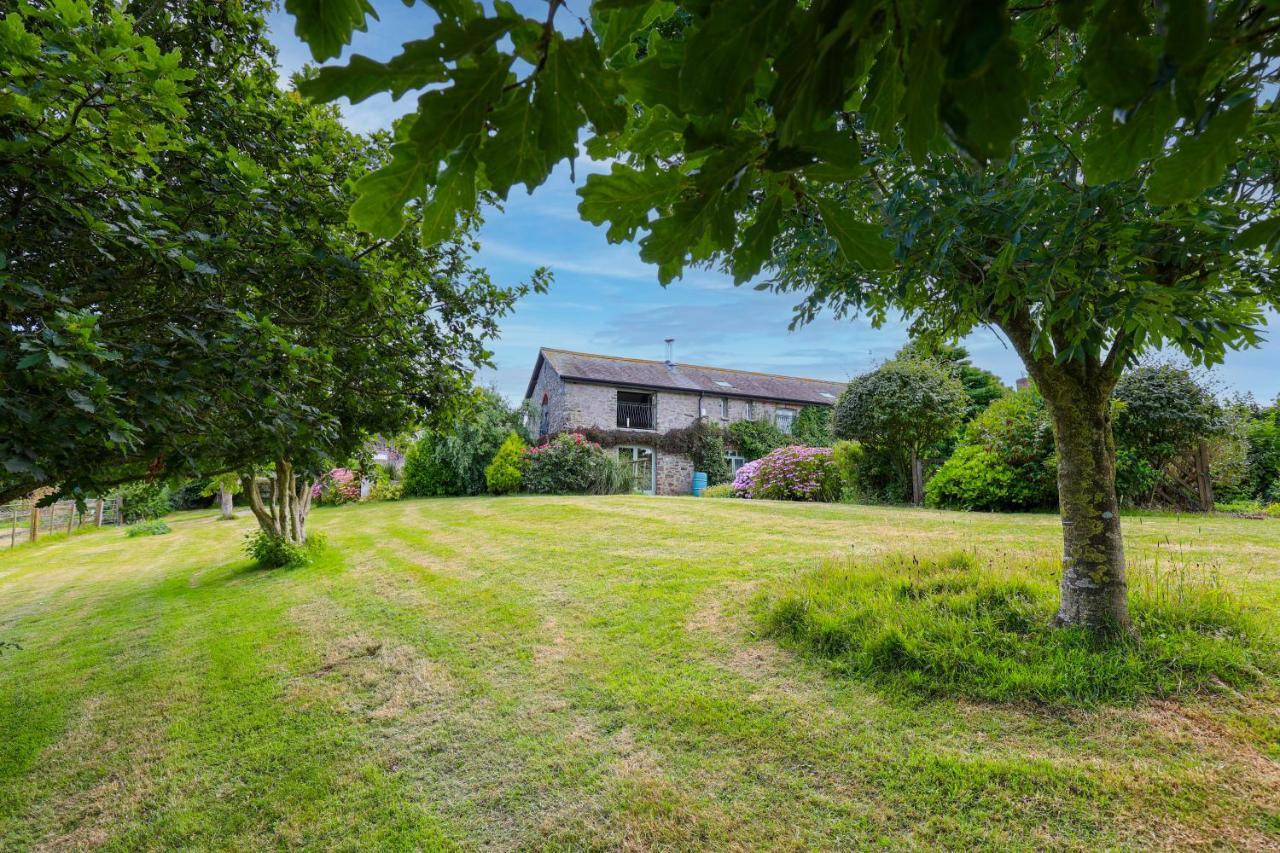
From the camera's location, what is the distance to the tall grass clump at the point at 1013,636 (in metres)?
3.37

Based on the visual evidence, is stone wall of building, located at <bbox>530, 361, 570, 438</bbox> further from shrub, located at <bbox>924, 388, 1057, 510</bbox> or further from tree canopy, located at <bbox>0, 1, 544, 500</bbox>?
tree canopy, located at <bbox>0, 1, 544, 500</bbox>

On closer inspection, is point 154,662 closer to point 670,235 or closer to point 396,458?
point 670,235

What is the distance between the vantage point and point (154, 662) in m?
5.44

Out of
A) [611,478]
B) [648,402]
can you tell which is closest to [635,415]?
[648,402]

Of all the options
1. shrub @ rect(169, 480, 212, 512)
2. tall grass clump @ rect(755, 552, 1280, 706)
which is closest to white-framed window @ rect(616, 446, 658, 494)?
tall grass clump @ rect(755, 552, 1280, 706)

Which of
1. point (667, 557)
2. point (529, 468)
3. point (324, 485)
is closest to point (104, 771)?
point (667, 557)

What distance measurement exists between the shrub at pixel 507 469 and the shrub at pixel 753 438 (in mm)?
9980

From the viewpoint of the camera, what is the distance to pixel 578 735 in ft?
11.6

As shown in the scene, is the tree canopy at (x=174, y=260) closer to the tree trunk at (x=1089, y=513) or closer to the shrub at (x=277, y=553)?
the tree trunk at (x=1089, y=513)

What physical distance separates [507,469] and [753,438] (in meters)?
11.4

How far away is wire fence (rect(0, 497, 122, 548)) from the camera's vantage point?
54.0 ft

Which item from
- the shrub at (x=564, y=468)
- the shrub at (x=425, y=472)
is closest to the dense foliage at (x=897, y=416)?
the shrub at (x=564, y=468)

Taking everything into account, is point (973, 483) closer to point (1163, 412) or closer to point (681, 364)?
point (1163, 412)

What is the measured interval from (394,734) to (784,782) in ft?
8.35
